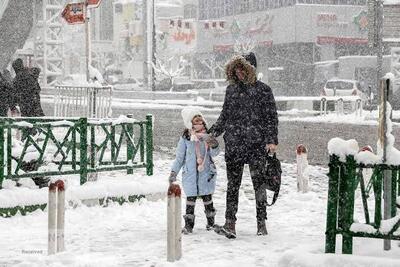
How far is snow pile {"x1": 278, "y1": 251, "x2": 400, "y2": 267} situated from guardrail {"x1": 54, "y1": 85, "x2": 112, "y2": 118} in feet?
27.9

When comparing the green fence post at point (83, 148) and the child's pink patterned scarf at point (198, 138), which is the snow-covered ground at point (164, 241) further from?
the child's pink patterned scarf at point (198, 138)

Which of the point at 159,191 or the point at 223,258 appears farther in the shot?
the point at 159,191

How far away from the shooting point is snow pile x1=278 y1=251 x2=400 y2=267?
242 inches

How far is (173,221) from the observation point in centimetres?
682

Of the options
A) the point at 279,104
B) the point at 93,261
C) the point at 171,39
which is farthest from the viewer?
the point at 171,39

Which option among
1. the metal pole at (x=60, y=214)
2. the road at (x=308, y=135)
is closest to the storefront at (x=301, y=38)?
the road at (x=308, y=135)

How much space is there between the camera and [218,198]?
11398 millimetres

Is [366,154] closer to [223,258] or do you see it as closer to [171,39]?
[223,258]

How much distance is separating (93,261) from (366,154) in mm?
2657

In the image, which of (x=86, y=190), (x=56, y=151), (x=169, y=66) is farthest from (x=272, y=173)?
(x=169, y=66)

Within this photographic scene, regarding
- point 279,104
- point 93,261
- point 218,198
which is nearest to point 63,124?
point 218,198

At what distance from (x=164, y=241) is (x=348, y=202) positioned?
7.66ft

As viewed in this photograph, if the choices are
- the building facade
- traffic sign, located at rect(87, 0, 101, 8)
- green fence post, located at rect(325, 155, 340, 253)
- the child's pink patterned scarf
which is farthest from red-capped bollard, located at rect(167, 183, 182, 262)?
the building facade

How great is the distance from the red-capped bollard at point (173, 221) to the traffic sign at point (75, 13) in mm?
7378
